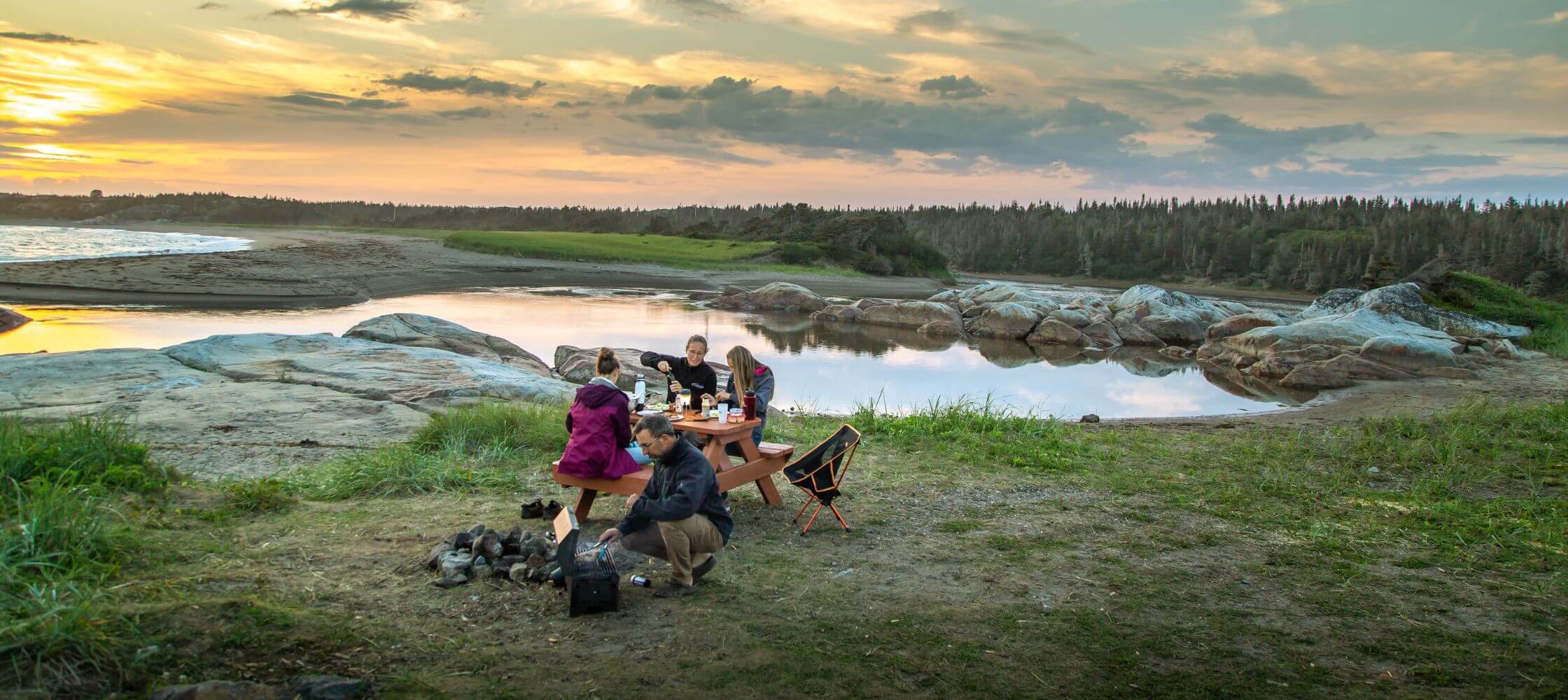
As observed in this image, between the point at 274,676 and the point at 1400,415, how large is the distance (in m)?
14.5

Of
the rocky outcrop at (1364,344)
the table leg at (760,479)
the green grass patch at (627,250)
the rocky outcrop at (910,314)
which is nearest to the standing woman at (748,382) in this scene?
the table leg at (760,479)

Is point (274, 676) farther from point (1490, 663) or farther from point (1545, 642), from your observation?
point (1545, 642)

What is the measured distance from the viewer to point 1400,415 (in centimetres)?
1361

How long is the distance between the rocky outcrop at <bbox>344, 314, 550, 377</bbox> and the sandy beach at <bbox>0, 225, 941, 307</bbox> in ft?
48.7

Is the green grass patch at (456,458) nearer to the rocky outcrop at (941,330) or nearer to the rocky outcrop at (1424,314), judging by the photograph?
the rocky outcrop at (941,330)

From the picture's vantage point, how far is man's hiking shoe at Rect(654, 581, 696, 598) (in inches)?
230

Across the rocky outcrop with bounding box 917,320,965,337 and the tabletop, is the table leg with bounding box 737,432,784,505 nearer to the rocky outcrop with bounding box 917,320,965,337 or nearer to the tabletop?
the tabletop

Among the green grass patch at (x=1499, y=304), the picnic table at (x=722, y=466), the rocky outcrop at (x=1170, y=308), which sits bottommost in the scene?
the picnic table at (x=722, y=466)

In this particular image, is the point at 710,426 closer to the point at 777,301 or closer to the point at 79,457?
the point at 79,457

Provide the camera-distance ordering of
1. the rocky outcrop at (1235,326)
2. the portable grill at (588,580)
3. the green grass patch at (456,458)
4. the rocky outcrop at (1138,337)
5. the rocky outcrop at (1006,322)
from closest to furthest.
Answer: the portable grill at (588,580) < the green grass patch at (456,458) < the rocky outcrop at (1235,326) < the rocky outcrop at (1138,337) < the rocky outcrop at (1006,322)

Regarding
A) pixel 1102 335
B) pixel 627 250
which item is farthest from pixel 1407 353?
pixel 627 250

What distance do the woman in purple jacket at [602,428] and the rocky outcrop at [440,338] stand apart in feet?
31.4

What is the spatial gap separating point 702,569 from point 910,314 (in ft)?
92.2

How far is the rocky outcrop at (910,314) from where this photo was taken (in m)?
32.9
